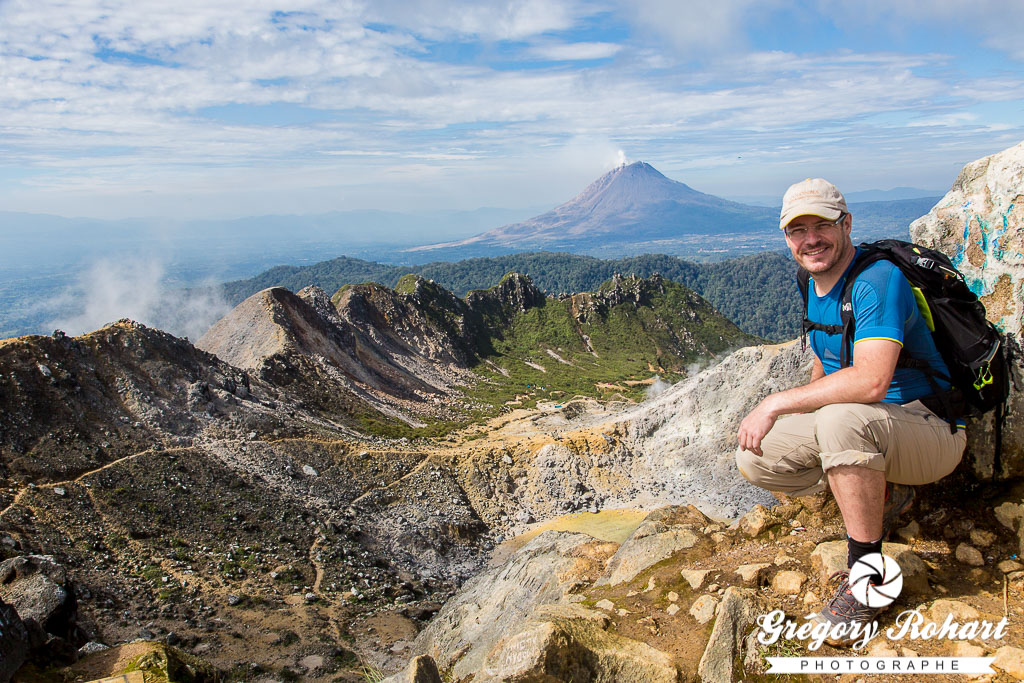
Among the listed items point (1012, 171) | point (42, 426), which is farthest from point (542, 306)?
point (1012, 171)

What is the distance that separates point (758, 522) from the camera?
27.9 ft

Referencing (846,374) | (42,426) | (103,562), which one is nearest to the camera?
(846,374)

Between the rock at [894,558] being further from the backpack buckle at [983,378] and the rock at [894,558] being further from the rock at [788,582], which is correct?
the backpack buckle at [983,378]

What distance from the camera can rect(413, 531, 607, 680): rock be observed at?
1047cm

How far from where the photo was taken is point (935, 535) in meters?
6.68

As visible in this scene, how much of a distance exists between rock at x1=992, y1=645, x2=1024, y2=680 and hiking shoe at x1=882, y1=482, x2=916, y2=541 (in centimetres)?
201

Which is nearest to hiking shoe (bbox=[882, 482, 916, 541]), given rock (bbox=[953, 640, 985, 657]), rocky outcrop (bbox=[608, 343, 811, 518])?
rock (bbox=[953, 640, 985, 657])

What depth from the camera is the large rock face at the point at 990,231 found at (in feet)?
24.3

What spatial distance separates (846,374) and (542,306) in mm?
118737

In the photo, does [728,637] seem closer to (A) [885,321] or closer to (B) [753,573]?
(B) [753,573]

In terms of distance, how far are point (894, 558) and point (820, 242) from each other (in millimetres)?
3203

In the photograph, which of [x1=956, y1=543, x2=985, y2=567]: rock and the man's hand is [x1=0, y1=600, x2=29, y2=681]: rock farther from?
[x1=956, y1=543, x2=985, y2=567]: rock

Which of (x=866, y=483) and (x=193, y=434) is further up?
(x=866, y=483)

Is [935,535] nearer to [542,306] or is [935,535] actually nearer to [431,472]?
[431,472]
